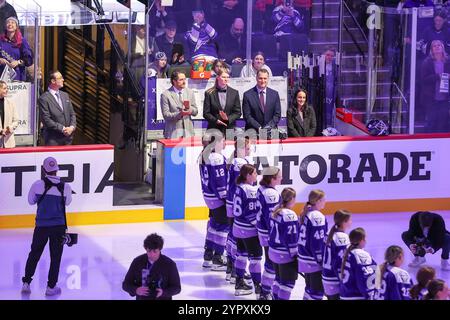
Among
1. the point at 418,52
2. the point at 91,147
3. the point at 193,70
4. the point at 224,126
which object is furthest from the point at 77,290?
the point at 418,52

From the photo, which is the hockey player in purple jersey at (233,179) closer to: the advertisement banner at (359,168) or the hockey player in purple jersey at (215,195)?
the hockey player in purple jersey at (215,195)

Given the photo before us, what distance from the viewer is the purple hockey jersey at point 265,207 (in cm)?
1320

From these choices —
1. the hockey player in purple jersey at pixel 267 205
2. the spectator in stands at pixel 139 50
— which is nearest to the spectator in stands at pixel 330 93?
the spectator in stands at pixel 139 50

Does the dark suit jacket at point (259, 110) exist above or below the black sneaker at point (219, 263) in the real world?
above

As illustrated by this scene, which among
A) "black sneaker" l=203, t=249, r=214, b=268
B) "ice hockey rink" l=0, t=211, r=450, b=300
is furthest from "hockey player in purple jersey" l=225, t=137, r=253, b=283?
"black sneaker" l=203, t=249, r=214, b=268

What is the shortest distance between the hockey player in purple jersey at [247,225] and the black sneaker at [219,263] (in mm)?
1000

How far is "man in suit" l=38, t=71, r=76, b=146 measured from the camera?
1700cm

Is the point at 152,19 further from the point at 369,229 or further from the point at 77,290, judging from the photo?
the point at 77,290

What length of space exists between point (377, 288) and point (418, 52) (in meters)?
8.05

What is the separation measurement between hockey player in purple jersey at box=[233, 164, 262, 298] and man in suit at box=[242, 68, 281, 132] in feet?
12.9

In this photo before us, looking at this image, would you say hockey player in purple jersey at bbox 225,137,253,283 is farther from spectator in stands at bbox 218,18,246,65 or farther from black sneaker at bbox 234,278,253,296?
spectator in stands at bbox 218,18,246,65

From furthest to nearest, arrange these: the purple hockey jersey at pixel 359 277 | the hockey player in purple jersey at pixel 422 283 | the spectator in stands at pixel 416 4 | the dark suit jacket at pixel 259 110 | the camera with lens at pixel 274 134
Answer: the spectator in stands at pixel 416 4, the dark suit jacket at pixel 259 110, the camera with lens at pixel 274 134, the purple hockey jersey at pixel 359 277, the hockey player in purple jersey at pixel 422 283

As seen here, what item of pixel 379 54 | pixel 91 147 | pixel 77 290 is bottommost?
pixel 77 290

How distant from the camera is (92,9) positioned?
19.5 meters
